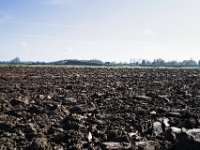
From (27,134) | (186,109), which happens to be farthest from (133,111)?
(27,134)

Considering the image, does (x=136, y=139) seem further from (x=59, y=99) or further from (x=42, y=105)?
(x=59, y=99)

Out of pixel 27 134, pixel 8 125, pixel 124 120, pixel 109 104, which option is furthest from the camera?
pixel 109 104

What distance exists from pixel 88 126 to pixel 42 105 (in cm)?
334

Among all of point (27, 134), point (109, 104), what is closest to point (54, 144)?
point (27, 134)

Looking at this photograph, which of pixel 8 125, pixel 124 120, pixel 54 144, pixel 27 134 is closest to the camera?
pixel 54 144

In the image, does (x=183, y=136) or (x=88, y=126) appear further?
(x=88, y=126)

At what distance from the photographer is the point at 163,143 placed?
873 cm

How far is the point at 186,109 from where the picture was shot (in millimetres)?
12758

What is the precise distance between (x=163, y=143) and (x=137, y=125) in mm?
1606

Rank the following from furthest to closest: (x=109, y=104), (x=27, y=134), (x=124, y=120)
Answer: (x=109, y=104) < (x=124, y=120) < (x=27, y=134)

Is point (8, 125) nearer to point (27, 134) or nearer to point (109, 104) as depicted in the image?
point (27, 134)

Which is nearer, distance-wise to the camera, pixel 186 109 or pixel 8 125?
pixel 8 125

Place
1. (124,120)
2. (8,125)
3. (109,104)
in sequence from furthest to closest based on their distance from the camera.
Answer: (109,104) → (124,120) → (8,125)

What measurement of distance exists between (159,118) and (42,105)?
13.6 ft
